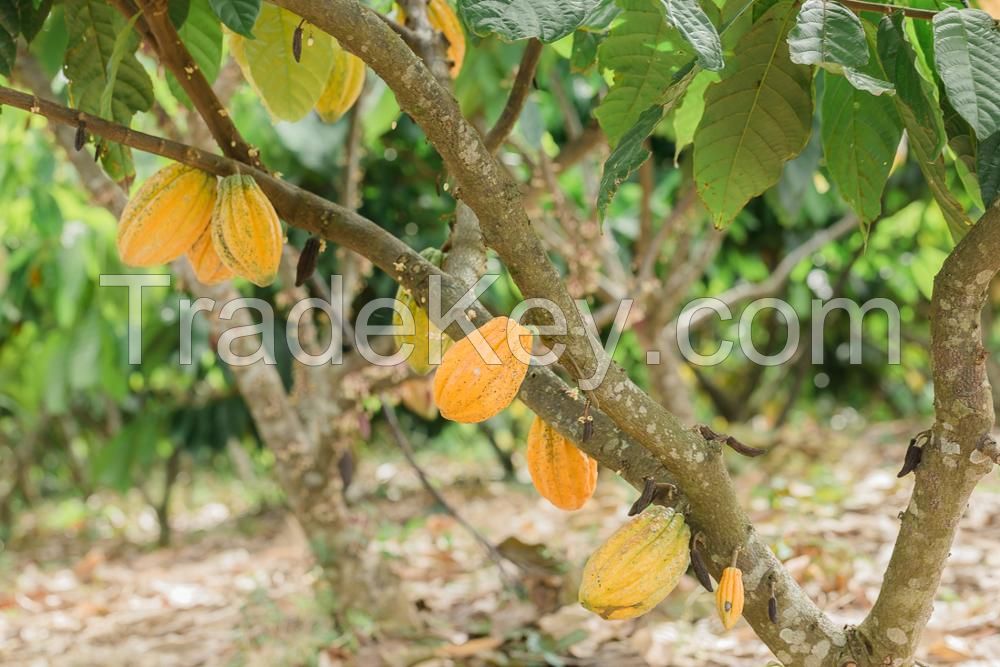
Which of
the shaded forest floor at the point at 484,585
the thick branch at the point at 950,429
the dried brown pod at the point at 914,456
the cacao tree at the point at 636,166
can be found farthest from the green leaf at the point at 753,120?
the shaded forest floor at the point at 484,585

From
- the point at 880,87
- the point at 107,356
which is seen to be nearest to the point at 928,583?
the point at 880,87

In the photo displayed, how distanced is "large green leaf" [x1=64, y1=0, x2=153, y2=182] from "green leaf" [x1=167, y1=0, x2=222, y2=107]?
2.4 inches

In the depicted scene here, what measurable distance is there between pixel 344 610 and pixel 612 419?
122 centimetres

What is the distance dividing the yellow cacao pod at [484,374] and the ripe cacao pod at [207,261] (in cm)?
37

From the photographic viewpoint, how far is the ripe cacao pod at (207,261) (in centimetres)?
121

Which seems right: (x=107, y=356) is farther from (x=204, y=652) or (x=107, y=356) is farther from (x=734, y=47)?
A: (x=734, y=47)

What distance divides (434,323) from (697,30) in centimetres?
45

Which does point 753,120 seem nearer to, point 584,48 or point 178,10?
point 584,48

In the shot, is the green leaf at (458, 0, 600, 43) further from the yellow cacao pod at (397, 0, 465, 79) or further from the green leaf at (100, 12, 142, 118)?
the yellow cacao pod at (397, 0, 465, 79)

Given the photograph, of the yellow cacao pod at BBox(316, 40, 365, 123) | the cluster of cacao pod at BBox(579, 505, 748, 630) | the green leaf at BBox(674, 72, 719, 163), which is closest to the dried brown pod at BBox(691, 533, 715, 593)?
the cluster of cacao pod at BBox(579, 505, 748, 630)

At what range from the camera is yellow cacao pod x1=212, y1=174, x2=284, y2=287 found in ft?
3.52

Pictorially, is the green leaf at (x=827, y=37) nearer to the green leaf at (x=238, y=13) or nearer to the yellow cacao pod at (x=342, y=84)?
the green leaf at (x=238, y=13)

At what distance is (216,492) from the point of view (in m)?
6.74

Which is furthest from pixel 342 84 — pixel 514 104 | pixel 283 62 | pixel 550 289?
pixel 550 289
